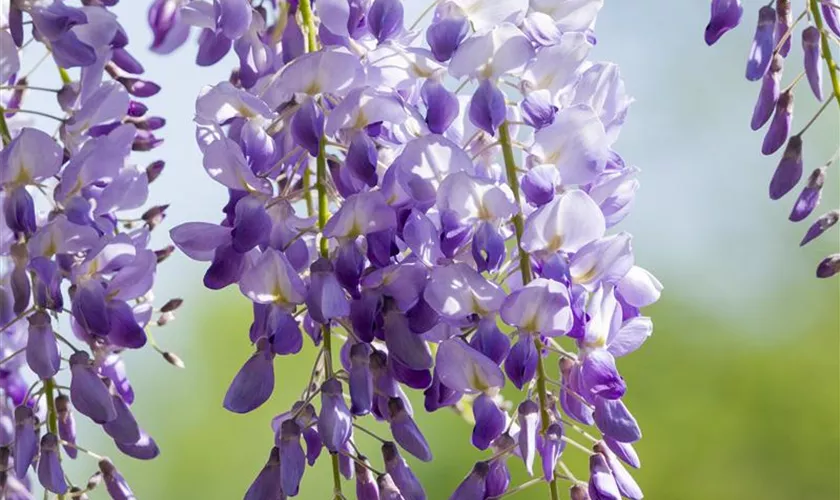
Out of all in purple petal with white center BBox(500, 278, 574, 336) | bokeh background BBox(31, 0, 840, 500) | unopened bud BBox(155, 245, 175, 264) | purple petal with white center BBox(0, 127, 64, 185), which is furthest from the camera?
bokeh background BBox(31, 0, 840, 500)

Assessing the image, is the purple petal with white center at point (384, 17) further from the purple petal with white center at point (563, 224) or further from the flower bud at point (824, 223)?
the flower bud at point (824, 223)

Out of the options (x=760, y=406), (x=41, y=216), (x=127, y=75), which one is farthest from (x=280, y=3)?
(x=760, y=406)

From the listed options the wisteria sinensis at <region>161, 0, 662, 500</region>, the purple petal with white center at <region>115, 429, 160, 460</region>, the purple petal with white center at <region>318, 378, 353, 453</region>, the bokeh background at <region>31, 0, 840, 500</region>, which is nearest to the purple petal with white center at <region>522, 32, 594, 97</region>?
the wisteria sinensis at <region>161, 0, 662, 500</region>

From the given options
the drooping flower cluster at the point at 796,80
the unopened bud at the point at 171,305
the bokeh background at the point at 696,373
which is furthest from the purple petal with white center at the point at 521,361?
the bokeh background at the point at 696,373

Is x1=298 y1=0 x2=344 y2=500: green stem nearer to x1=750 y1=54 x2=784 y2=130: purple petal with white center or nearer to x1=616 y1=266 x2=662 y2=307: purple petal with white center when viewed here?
x1=616 y1=266 x2=662 y2=307: purple petal with white center

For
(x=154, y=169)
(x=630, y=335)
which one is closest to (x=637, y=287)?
(x=630, y=335)

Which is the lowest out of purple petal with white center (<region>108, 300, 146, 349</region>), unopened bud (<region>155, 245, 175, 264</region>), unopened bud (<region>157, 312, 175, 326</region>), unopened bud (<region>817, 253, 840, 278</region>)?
unopened bud (<region>157, 312, 175, 326</region>)

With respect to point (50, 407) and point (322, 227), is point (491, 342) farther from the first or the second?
point (50, 407)
